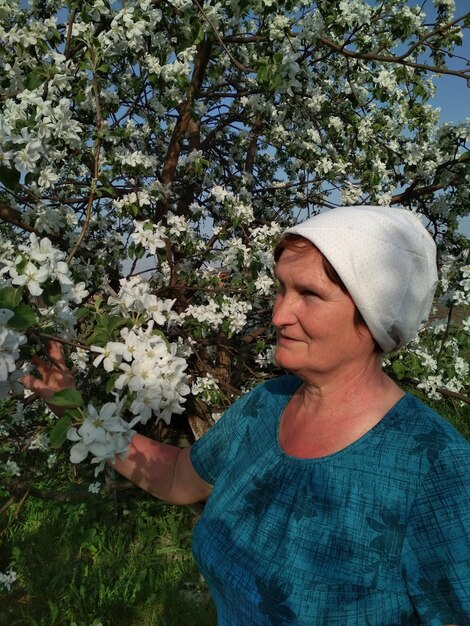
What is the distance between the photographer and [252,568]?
4.58 feet

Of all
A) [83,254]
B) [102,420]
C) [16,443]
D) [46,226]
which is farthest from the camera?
[16,443]

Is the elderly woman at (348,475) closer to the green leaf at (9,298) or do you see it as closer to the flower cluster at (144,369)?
the flower cluster at (144,369)

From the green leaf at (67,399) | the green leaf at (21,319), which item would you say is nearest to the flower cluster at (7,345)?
the green leaf at (21,319)

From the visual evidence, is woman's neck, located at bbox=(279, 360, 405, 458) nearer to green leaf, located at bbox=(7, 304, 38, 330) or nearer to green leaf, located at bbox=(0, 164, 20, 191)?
green leaf, located at bbox=(7, 304, 38, 330)

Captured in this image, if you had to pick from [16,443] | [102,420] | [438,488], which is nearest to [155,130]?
[16,443]

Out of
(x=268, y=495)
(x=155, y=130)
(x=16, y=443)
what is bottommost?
(x=16, y=443)

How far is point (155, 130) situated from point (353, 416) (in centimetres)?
358

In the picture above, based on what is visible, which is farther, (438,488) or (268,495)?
(268,495)

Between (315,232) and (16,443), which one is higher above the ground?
(315,232)

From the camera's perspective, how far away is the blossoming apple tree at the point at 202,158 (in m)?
2.75

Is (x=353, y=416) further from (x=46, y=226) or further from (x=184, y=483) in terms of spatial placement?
(x=46, y=226)

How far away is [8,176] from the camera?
5.61ft

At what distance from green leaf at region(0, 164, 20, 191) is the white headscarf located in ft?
3.14

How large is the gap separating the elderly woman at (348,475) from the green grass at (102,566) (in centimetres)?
198
